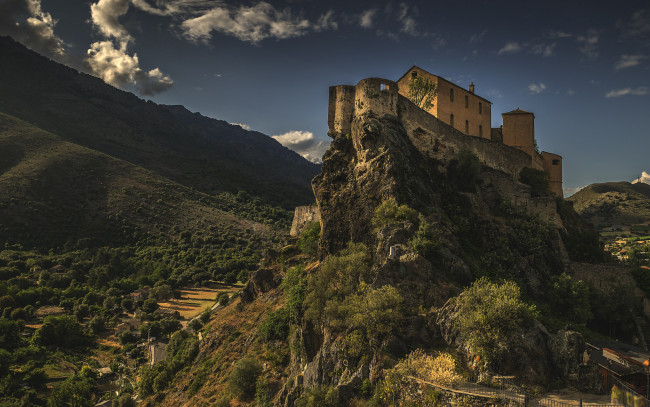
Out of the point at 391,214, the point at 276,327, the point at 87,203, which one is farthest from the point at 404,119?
the point at 87,203

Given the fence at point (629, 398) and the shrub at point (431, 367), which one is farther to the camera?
the shrub at point (431, 367)

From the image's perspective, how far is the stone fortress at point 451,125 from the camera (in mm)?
32969

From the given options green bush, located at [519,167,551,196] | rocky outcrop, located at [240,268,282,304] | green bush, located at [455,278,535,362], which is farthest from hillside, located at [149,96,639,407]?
green bush, located at [519,167,551,196]

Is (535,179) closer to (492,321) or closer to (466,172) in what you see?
(466,172)

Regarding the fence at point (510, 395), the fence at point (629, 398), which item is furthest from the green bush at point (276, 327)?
the fence at point (629, 398)

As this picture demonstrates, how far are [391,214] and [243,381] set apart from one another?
48.1 ft

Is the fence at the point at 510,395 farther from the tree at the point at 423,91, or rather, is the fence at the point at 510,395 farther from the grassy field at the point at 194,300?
the grassy field at the point at 194,300

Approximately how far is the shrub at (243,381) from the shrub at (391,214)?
502 inches

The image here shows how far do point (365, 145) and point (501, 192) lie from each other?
14946mm

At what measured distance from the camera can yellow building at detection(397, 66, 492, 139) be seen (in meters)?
37.7

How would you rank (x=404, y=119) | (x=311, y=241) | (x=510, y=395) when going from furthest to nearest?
(x=311, y=241) < (x=404, y=119) < (x=510, y=395)

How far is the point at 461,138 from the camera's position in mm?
36875

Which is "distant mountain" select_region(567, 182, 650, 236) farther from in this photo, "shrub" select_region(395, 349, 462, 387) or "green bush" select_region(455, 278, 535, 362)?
"shrub" select_region(395, 349, 462, 387)

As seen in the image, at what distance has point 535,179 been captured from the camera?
41.3 m
